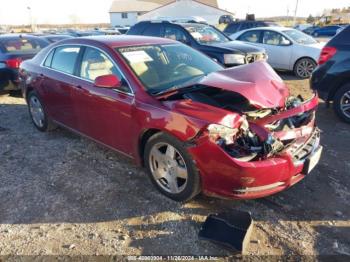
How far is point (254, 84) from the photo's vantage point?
3449 mm

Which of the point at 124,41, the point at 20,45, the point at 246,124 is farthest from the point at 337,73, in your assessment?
the point at 20,45

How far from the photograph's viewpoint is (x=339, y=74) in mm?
5863

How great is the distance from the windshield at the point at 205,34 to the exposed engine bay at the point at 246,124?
19.3 ft

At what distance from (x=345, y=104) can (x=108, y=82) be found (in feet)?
14.3

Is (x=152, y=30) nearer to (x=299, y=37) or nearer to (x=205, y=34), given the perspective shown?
(x=205, y=34)

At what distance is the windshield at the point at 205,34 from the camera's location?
9.32 m

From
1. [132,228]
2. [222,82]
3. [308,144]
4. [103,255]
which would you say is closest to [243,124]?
[222,82]

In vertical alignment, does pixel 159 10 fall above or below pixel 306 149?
above

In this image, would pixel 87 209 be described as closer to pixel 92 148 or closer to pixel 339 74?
pixel 92 148

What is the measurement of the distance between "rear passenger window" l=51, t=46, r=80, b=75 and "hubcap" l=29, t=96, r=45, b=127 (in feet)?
3.03

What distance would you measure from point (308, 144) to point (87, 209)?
7.86ft

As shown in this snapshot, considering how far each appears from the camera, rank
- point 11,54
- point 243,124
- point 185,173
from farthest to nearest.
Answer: point 11,54 → point 185,173 → point 243,124

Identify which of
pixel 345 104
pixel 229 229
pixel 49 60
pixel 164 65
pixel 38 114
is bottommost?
pixel 229 229

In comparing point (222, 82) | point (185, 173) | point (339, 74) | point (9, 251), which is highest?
point (222, 82)
